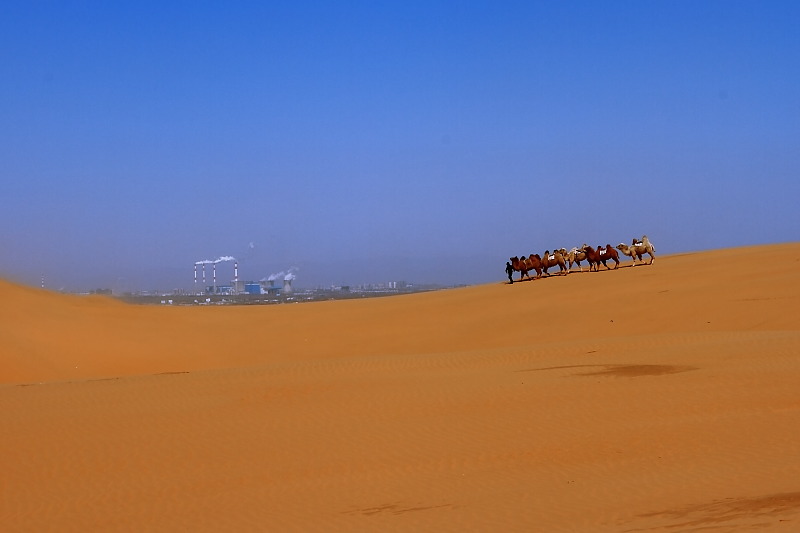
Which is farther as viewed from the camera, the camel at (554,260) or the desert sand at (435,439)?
the camel at (554,260)

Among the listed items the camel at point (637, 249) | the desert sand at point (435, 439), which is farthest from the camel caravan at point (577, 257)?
the desert sand at point (435, 439)

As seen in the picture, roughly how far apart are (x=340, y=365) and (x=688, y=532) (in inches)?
430

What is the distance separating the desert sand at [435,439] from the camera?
8.05 m

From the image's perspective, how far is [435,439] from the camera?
1098cm

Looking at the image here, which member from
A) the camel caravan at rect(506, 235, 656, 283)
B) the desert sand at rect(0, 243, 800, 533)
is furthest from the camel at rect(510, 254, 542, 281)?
the desert sand at rect(0, 243, 800, 533)

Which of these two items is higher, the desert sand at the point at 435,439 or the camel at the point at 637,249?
the camel at the point at 637,249

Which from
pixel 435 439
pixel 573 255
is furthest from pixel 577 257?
pixel 435 439

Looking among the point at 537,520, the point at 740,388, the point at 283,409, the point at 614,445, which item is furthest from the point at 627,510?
the point at 283,409

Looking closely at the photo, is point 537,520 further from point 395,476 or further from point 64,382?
point 64,382

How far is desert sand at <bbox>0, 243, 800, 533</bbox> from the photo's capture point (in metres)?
8.05

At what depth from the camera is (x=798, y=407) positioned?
11.0m

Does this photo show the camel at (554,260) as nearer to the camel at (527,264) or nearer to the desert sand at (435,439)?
the camel at (527,264)

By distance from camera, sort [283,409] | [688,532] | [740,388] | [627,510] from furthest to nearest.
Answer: [283,409] → [740,388] → [627,510] → [688,532]

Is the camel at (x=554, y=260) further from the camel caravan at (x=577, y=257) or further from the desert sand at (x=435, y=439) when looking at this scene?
the desert sand at (x=435, y=439)
